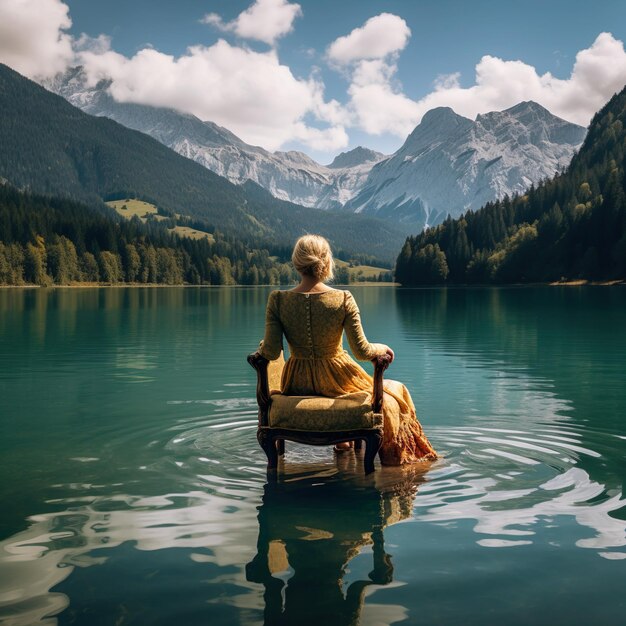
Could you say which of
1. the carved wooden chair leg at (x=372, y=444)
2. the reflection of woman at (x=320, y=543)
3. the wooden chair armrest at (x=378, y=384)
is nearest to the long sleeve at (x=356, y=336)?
the wooden chair armrest at (x=378, y=384)

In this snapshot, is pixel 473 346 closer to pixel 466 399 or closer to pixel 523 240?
pixel 466 399

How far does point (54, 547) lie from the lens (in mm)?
7609

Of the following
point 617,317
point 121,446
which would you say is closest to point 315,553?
point 121,446

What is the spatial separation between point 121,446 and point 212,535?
5890 millimetres

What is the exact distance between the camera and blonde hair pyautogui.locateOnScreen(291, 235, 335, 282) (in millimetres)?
10367

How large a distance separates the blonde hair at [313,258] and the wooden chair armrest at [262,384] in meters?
1.52

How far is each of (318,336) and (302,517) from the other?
2.94 metres

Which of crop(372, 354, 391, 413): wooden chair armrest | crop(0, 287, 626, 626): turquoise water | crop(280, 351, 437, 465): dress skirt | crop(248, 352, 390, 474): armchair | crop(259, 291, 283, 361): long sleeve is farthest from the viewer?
crop(280, 351, 437, 465): dress skirt

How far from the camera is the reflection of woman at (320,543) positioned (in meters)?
6.11

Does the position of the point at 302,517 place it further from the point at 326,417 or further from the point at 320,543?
the point at 326,417

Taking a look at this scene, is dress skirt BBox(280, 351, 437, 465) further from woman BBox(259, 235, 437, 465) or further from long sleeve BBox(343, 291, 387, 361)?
long sleeve BBox(343, 291, 387, 361)

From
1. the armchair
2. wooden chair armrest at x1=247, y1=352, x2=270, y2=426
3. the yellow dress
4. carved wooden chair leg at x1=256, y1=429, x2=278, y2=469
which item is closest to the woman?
the yellow dress

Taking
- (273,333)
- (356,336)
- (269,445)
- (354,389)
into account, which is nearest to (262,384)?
(273,333)

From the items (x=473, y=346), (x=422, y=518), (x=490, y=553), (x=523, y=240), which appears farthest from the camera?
(x=523, y=240)
